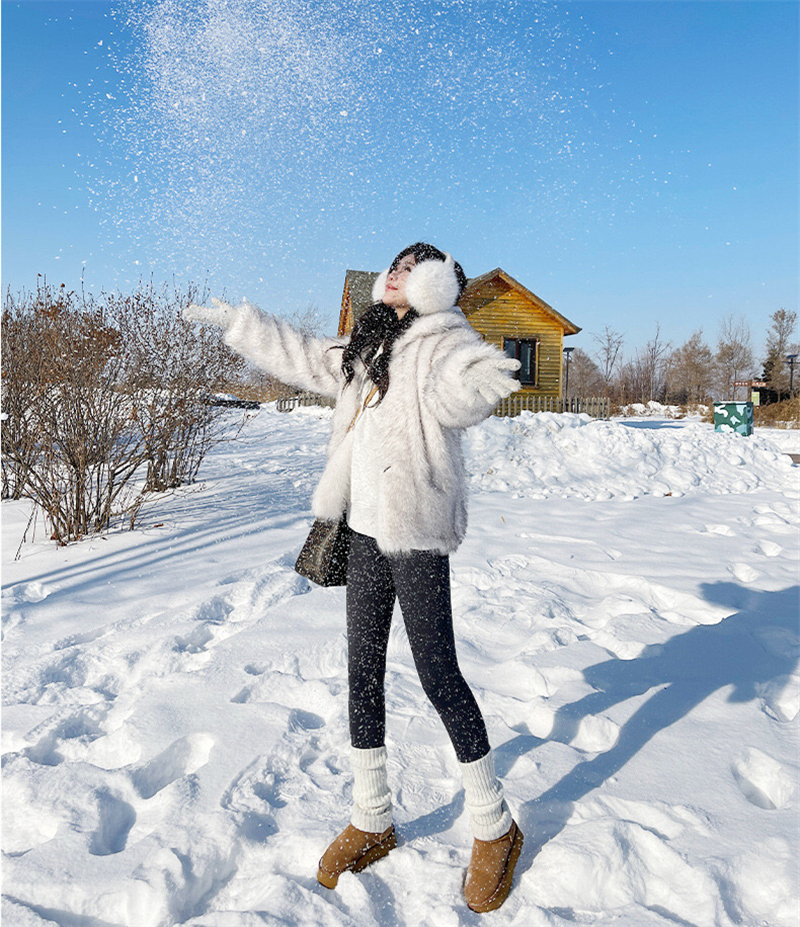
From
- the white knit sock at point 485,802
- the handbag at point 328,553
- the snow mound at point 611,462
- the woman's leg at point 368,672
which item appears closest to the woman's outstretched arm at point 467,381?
the handbag at point 328,553

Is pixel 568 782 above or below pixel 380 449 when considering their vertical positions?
below

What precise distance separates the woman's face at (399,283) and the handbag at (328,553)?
399 millimetres

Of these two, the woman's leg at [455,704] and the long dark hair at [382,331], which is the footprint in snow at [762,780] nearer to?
the woman's leg at [455,704]

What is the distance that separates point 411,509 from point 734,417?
16588 millimetres

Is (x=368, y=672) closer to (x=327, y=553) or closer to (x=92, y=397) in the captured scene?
(x=327, y=553)

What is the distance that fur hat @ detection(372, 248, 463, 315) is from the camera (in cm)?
182

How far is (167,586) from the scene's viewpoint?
14.3 feet

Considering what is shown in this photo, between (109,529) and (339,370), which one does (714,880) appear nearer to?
(339,370)

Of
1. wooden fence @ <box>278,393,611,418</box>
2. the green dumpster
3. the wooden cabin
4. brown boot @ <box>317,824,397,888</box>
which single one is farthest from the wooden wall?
brown boot @ <box>317,824,397,888</box>

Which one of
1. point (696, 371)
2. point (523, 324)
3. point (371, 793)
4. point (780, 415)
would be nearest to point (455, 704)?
point (371, 793)

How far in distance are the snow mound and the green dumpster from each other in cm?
414

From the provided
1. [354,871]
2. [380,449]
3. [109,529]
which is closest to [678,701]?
[354,871]

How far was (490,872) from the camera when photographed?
1.76 m

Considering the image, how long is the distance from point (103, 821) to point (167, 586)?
2.40 meters
